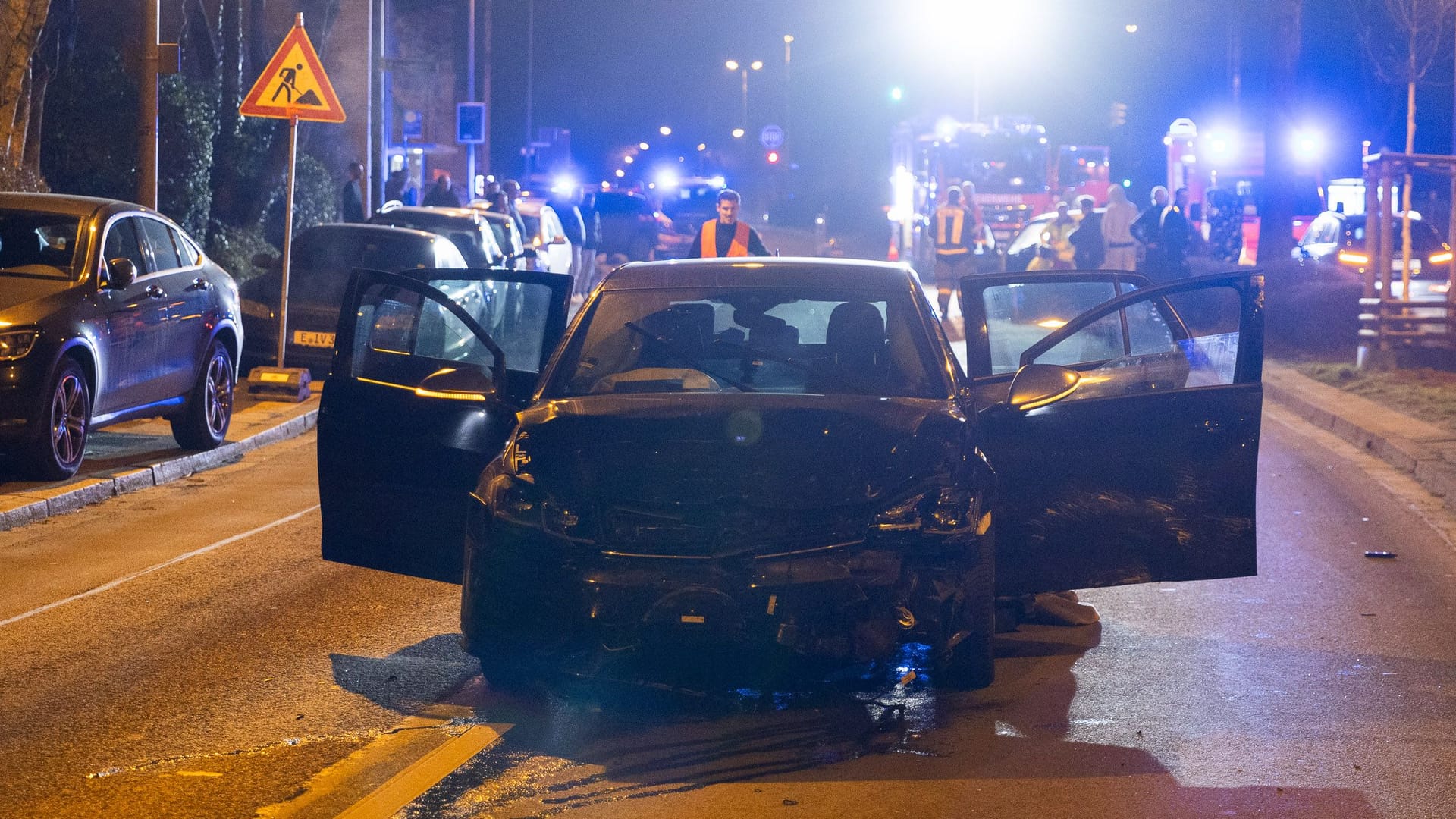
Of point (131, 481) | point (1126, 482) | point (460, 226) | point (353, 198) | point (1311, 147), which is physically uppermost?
point (1311, 147)

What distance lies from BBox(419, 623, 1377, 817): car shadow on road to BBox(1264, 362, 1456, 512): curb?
5.71m

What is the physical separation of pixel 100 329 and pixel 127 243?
41.5 inches

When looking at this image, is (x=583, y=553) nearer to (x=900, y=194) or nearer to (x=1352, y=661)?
(x=1352, y=661)

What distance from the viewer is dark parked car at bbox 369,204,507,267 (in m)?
19.8

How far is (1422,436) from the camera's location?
13094 millimetres

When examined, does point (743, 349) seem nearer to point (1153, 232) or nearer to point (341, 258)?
point (341, 258)

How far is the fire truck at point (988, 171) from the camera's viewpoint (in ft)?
127

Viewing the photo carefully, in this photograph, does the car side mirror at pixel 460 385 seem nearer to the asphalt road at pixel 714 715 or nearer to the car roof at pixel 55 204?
the asphalt road at pixel 714 715

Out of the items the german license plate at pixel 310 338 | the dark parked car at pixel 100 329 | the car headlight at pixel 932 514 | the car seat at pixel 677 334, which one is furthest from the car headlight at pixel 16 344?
the car headlight at pixel 932 514

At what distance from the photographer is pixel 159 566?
28.8 ft

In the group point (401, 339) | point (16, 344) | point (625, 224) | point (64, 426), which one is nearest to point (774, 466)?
point (401, 339)

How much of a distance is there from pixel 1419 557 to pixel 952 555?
4.43m

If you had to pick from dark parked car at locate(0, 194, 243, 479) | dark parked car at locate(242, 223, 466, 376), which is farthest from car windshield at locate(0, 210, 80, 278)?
dark parked car at locate(242, 223, 466, 376)

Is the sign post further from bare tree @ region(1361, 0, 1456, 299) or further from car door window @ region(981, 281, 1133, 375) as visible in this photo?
bare tree @ region(1361, 0, 1456, 299)
